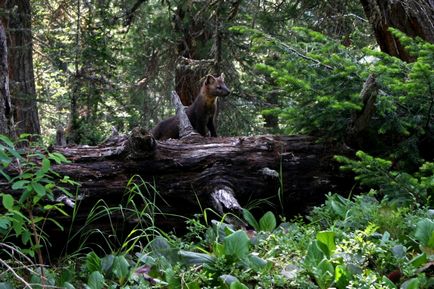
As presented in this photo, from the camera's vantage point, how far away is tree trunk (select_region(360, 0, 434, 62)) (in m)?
7.56

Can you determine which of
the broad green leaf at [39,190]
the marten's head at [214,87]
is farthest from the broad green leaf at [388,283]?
the marten's head at [214,87]

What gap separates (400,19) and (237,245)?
211 inches

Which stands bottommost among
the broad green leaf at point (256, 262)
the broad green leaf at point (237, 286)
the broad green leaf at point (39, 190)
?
the broad green leaf at point (237, 286)

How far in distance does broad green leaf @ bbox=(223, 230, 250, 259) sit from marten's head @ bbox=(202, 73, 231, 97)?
699 centimetres

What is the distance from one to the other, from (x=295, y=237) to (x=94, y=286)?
1.43m

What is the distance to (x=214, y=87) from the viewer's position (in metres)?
10.6

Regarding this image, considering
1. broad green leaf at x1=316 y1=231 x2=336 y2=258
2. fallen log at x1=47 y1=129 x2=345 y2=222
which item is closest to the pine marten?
fallen log at x1=47 y1=129 x2=345 y2=222

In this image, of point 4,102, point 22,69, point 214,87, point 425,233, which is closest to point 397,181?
point 425,233

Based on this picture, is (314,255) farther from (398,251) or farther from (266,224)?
(266,224)

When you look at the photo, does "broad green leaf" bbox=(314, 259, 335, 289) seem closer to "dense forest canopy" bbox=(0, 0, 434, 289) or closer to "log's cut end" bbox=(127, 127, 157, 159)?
"dense forest canopy" bbox=(0, 0, 434, 289)

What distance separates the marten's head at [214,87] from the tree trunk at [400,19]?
322cm

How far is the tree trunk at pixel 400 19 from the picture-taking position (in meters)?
7.56

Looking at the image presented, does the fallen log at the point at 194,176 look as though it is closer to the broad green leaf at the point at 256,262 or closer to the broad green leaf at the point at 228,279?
the broad green leaf at the point at 256,262

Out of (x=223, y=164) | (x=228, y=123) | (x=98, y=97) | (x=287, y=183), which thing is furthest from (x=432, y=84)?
(x=228, y=123)
